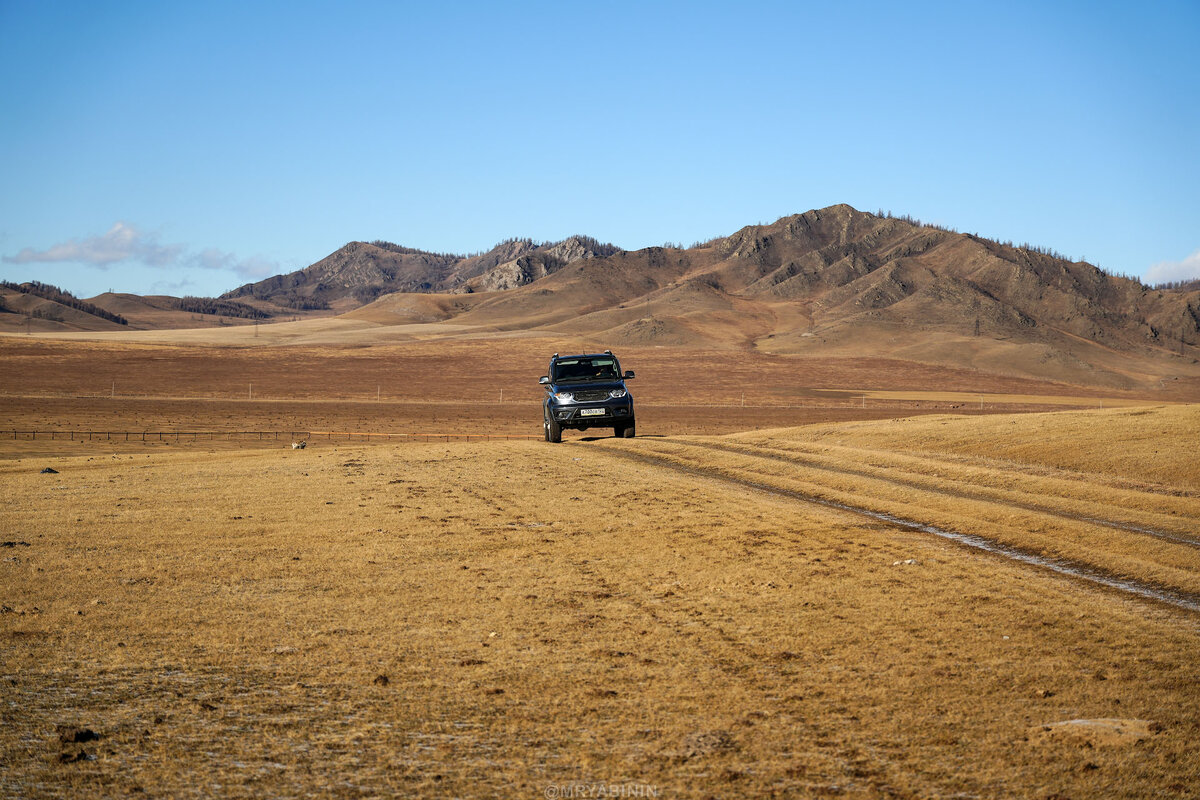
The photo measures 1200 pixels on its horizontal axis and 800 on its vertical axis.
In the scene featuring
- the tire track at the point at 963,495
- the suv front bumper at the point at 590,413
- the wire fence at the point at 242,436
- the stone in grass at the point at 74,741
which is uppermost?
the suv front bumper at the point at 590,413

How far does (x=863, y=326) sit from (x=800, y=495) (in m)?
168

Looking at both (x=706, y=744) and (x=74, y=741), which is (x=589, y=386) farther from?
(x=74, y=741)

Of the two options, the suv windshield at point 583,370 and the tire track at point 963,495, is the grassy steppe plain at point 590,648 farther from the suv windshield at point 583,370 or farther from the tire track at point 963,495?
the suv windshield at point 583,370

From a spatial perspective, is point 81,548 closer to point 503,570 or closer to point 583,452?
point 503,570

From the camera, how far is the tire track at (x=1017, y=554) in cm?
974

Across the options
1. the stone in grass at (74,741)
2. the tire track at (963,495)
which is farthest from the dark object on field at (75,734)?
the tire track at (963,495)

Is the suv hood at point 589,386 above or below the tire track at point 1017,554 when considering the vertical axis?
above

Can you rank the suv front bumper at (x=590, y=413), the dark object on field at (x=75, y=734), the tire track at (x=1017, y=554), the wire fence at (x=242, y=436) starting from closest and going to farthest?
1. the dark object on field at (x=75, y=734)
2. the tire track at (x=1017, y=554)
3. the suv front bumper at (x=590, y=413)
4. the wire fence at (x=242, y=436)


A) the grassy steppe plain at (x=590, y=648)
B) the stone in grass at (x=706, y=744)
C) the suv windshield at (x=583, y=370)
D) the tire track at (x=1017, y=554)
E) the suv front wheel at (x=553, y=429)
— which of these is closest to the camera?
the grassy steppe plain at (x=590, y=648)

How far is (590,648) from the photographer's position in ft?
26.1

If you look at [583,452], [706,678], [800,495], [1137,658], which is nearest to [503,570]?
[706,678]

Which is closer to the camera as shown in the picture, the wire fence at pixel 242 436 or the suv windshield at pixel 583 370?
the suv windshield at pixel 583 370

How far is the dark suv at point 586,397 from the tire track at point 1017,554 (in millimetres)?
Result: 8672

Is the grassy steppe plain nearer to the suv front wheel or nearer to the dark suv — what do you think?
the dark suv
